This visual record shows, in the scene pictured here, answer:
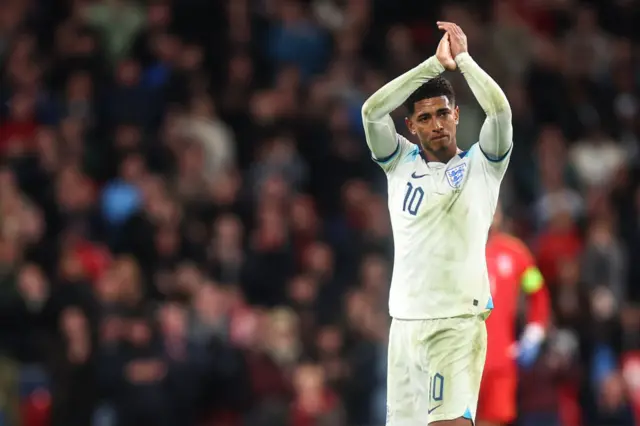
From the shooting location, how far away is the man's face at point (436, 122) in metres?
8.02

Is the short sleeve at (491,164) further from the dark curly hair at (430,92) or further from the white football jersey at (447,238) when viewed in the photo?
the dark curly hair at (430,92)

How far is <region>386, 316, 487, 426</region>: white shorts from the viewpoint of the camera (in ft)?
25.8

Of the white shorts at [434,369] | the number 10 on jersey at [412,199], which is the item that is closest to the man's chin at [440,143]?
the number 10 on jersey at [412,199]

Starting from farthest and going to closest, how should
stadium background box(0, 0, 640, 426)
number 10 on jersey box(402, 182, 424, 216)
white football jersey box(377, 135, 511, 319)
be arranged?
stadium background box(0, 0, 640, 426) → number 10 on jersey box(402, 182, 424, 216) → white football jersey box(377, 135, 511, 319)

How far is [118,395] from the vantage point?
1357 cm

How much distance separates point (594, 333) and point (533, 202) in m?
2.32

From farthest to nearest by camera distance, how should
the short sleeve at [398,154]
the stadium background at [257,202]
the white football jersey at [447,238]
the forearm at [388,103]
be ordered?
the stadium background at [257,202] → the short sleeve at [398,154] → the white football jersey at [447,238] → the forearm at [388,103]

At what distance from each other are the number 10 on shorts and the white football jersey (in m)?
0.33

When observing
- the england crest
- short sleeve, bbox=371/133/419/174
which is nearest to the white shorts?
the england crest

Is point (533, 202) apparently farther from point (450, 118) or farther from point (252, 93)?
point (450, 118)

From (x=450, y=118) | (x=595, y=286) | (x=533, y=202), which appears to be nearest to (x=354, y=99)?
(x=533, y=202)

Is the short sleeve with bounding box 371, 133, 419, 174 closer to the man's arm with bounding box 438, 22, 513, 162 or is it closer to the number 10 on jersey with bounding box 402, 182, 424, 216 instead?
the number 10 on jersey with bounding box 402, 182, 424, 216

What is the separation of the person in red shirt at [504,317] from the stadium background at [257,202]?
5.61ft

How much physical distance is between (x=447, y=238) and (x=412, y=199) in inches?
11.9
